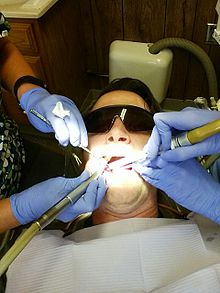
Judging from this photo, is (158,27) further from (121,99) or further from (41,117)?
(41,117)

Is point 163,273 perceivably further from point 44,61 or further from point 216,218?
point 44,61

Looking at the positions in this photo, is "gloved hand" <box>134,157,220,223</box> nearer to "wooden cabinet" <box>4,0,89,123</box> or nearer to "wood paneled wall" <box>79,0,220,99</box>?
"wooden cabinet" <box>4,0,89,123</box>

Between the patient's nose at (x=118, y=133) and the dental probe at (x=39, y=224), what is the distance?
0.14 m

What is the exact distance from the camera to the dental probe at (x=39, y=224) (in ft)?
1.92

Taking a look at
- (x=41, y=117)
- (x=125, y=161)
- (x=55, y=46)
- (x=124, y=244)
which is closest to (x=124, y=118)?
(x=125, y=161)

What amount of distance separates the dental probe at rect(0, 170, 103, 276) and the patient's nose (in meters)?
0.14

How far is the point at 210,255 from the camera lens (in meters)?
0.85

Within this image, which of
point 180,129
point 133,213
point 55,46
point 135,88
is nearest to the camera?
point 180,129

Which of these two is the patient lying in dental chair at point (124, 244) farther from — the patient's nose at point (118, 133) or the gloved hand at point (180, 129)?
the gloved hand at point (180, 129)

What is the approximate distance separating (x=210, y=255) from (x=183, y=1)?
164 cm

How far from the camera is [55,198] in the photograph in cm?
92

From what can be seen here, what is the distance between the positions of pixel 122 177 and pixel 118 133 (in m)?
0.16

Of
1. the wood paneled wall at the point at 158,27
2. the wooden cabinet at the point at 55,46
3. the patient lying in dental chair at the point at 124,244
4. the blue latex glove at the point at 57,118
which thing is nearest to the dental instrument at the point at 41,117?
the blue latex glove at the point at 57,118

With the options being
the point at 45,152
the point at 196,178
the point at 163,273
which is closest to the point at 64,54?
the point at 45,152
